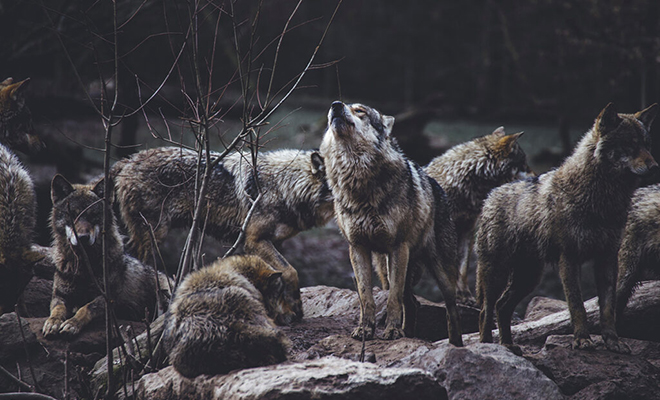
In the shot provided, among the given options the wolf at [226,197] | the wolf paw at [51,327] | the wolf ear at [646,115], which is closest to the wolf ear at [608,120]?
the wolf ear at [646,115]

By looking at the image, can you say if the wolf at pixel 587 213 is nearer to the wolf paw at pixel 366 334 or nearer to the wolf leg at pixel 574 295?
the wolf leg at pixel 574 295

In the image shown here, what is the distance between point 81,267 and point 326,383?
11.3 feet

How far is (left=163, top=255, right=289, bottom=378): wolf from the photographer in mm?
4180

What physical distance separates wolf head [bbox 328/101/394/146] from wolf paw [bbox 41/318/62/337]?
10.8ft

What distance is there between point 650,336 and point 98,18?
1024 centimetres

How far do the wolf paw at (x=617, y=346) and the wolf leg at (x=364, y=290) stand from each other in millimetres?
2024

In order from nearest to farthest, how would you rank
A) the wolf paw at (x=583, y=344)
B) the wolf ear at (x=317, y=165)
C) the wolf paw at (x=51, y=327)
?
1. the wolf paw at (x=583, y=344)
2. the wolf paw at (x=51, y=327)
3. the wolf ear at (x=317, y=165)

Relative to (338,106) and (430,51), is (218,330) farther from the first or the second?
(430,51)

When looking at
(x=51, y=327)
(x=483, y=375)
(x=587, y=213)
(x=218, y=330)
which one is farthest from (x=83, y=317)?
(x=587, y=213)

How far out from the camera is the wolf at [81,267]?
583cm

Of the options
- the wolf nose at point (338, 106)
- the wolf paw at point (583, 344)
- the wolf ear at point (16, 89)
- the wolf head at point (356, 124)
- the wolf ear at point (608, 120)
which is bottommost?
the wolf paw at point (583, 344)

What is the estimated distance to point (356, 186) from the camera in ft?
19.3

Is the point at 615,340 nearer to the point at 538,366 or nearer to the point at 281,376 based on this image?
the point at 538,366

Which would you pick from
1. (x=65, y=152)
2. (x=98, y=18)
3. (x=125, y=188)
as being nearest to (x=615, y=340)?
(x=125, y=188)
